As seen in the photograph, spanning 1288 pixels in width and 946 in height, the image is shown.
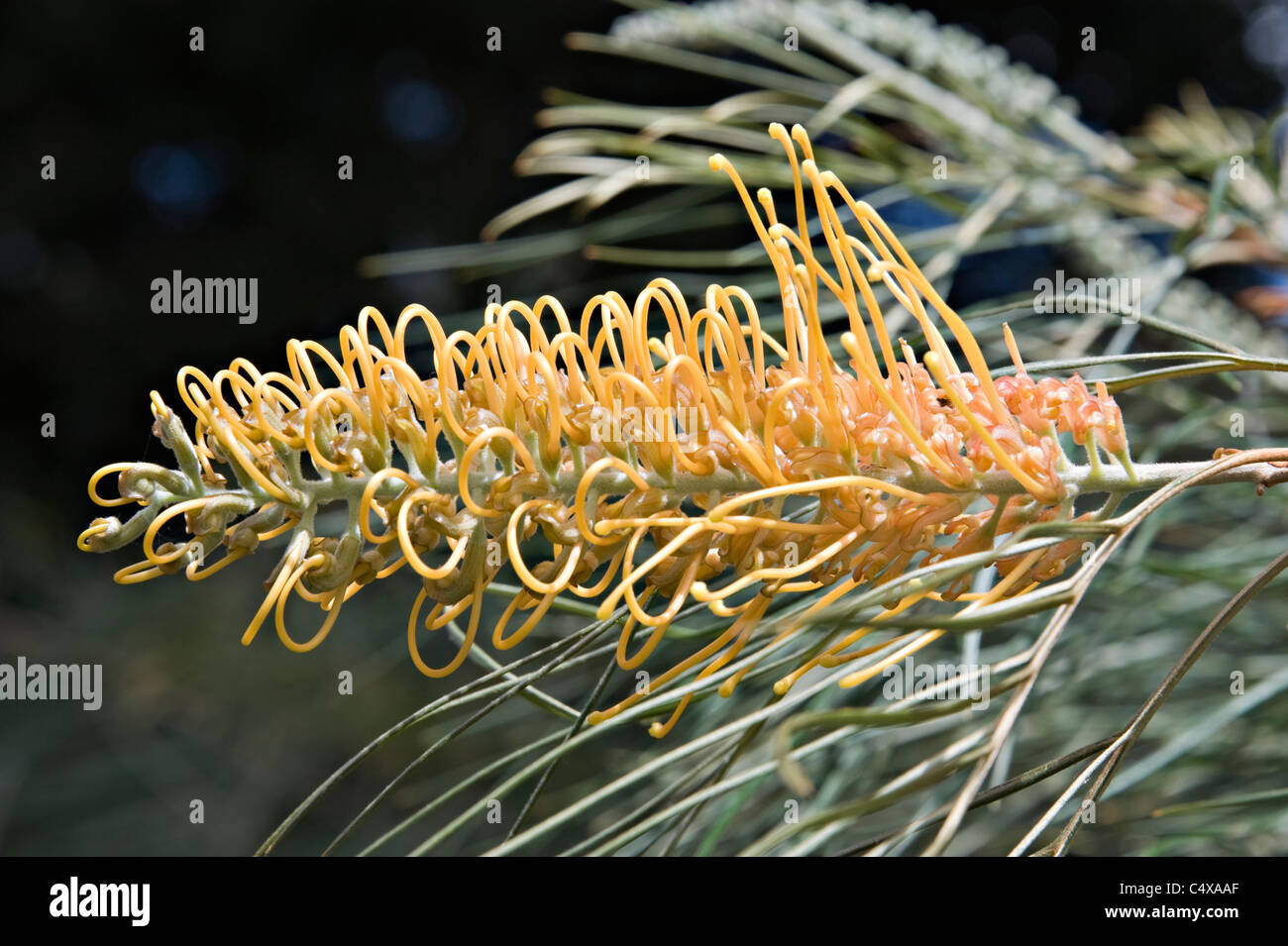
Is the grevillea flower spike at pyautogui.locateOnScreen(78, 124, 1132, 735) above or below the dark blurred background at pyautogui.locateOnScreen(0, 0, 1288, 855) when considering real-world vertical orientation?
below

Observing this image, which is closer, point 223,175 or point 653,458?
point 653,458

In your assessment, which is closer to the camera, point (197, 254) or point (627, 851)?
point (627, 851)

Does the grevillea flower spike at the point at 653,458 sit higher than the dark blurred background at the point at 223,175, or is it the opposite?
the dark blurred background at the point at 223,175

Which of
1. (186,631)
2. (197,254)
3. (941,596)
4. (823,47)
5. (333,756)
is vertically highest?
(197,254)

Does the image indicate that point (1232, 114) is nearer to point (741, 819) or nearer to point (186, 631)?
point (741, 819)

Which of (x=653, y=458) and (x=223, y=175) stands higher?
(x=223, y=175)

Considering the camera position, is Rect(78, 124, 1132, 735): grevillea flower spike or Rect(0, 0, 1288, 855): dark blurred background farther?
Rect(0, 0, 1288, 855): dark blurred background

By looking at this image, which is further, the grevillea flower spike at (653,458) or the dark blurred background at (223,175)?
the dark blurred background at (223,175)

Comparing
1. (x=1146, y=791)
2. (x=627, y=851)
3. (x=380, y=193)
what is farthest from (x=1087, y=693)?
(x=380, y=193)
